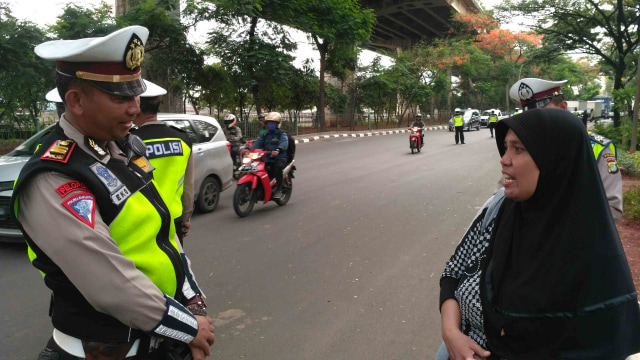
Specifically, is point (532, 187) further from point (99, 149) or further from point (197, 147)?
point (197, 147)

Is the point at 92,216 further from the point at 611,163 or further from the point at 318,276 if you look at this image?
the point at 318,276

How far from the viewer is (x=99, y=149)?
1389 millimetres

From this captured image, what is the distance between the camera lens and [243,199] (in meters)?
6.70

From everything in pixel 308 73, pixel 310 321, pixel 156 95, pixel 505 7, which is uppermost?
pixel 505 7

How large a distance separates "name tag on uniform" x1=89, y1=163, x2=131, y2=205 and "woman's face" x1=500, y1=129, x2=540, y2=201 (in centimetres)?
120

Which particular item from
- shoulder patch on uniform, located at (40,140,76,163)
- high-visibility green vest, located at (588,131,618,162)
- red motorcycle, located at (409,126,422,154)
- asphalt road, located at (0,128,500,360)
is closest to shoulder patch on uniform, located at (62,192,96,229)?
shoulder patch on uniform, located at (40,140,76,163)

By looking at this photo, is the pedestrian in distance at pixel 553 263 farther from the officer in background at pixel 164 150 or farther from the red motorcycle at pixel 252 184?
the red motorcycle at pixel 252 184

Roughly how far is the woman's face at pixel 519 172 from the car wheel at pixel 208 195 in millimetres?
5950

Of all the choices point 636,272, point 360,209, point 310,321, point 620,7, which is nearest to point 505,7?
point 620,7

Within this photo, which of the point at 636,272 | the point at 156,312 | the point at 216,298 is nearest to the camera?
the point at 156,312

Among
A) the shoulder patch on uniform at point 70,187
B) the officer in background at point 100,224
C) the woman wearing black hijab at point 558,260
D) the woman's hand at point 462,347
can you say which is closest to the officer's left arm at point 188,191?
the officer in background at point 100,224

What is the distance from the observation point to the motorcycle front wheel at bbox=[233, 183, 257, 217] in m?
6.55

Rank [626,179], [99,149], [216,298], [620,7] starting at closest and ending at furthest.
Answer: [99,149] → [216,298] → [626,179] → [620,7]

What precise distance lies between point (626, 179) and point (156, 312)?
35.2 feet
